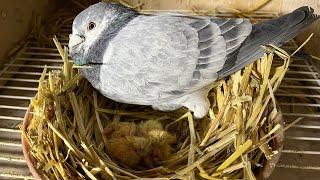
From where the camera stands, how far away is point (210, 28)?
105 cm

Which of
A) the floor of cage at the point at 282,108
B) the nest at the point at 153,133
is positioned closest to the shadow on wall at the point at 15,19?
the floor of cage at the point at 282,108

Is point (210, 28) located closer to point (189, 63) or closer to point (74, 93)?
point (189, 63)

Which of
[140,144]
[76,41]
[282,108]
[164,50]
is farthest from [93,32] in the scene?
[282,108]

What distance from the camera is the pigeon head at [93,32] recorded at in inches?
41.0

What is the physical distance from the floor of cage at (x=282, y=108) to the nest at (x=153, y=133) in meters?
0.13

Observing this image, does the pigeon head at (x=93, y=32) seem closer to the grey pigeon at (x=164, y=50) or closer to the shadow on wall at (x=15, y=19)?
the grey pigeon at (x=164, y=50)

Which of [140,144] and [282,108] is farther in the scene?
[282,108]

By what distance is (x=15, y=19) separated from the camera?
1.32 metres

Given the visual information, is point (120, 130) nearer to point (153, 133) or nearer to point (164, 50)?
point (153, 133)

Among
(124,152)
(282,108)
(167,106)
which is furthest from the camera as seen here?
(282,108)

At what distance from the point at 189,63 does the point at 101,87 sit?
0.21 m

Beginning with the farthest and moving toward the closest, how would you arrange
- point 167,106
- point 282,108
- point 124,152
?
point 282,108 < point 167,106 < point 124,152

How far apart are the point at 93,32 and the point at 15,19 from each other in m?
0.39

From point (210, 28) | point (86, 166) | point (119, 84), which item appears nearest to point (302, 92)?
point (210, 28)
